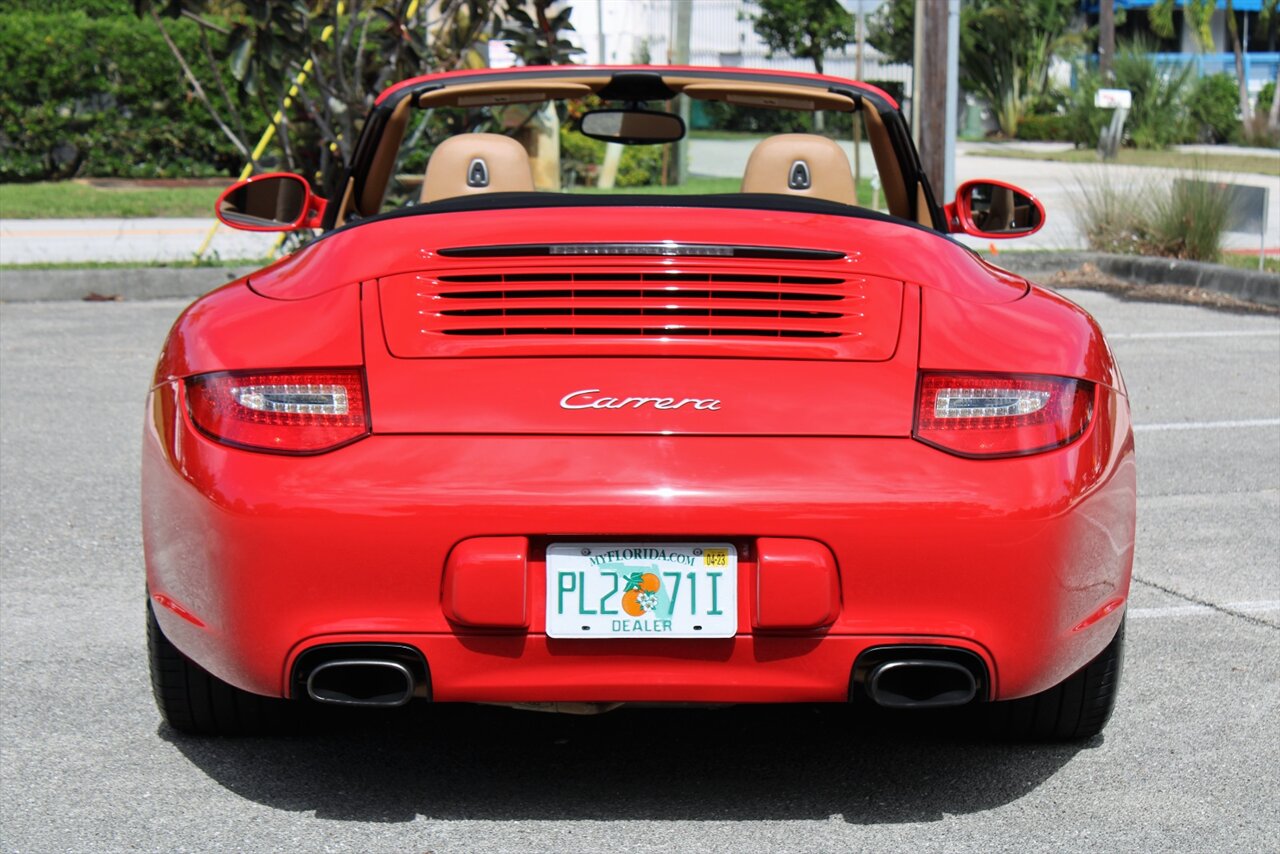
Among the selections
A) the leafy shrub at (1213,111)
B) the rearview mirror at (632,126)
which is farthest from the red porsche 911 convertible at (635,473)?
the leafy shrub at (1213,111)

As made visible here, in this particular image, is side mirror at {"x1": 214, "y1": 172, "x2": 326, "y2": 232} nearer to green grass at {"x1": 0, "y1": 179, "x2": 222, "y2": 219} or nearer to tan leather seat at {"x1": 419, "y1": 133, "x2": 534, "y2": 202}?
tan leather seat at {"x1": 419, "y1": 133, "x2": 534, "y2": 202}

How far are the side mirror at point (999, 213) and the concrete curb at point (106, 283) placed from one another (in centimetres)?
807

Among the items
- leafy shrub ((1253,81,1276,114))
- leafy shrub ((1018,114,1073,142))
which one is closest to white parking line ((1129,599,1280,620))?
leafy shrub ((1018,114,1073,142))

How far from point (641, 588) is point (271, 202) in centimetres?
195

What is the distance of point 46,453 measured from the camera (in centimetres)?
665

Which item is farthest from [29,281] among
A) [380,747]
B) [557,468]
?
[557,468]

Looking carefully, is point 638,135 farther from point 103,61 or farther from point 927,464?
point 103,61

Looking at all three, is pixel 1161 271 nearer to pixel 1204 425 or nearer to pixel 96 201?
pixel 1204 425

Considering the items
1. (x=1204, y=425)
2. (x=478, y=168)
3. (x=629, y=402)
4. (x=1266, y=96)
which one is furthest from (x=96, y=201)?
(x=1266, y=96)

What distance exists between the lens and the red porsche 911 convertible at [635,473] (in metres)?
2.85

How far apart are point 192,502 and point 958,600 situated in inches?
51.5

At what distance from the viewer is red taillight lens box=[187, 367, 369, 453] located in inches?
115

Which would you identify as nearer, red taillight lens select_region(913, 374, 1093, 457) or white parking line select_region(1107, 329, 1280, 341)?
red taillight lens select_region(913, 374, 1093, 457)

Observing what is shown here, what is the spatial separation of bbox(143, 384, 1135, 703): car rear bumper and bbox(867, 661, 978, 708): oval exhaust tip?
0.04 meters
